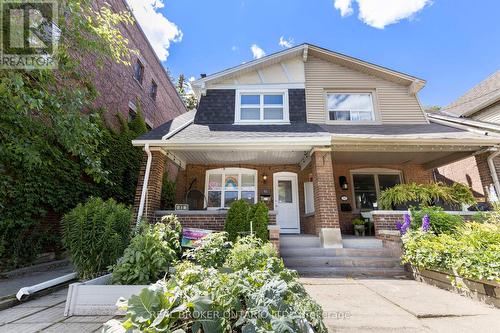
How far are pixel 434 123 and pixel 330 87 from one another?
147 inches

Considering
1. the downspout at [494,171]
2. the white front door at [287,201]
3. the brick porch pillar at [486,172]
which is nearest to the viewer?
the downspout at [494,171]

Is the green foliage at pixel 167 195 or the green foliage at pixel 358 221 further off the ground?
the green foliage at pixel 167 195

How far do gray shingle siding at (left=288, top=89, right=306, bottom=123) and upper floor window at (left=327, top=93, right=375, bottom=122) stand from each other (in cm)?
97

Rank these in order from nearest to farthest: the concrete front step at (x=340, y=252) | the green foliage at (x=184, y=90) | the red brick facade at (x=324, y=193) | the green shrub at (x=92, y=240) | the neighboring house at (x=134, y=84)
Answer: the green shrub at (x=92, y=240)
the concrete front step at (x=340, y=252)
the red brick facade at (x=324, y=193)
the neighboring house at (x=134, y=84)
the green foliage at (x=184, y=90)

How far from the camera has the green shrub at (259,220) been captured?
4945 millimetres

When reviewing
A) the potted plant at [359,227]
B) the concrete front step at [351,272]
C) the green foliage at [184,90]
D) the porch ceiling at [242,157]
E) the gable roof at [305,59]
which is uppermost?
the green foliage at [184,90]

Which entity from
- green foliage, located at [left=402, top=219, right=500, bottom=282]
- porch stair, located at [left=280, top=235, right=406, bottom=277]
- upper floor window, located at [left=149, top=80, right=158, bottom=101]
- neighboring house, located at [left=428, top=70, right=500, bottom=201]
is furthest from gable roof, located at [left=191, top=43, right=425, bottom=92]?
porch stair, located at [left=280, top=235, right=406, bottom=277]

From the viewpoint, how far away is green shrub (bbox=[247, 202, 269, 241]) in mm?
4945

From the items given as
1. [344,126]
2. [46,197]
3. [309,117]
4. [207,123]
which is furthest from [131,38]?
[344,126]

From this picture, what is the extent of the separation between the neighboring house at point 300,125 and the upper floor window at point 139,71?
471 centimetres

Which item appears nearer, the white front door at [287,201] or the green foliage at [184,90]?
the white front door at [287,201]

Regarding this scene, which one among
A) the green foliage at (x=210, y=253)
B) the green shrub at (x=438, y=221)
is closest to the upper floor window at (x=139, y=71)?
the green foliage at (x=210, y=253)

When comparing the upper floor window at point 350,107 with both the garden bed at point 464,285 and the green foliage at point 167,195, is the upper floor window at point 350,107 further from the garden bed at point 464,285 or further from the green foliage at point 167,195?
the green foliage at point 167,195

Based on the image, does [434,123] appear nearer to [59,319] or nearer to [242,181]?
[242,181]
